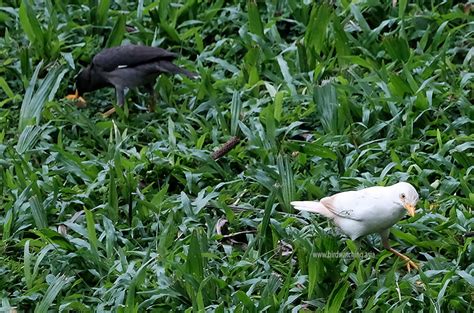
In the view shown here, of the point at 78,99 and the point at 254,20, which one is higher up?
the point at 254,20

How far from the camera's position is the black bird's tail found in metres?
8.58

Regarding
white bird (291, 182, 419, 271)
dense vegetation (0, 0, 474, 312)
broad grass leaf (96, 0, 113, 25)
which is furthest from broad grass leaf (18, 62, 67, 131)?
white bird (291, 182, 419, 271)

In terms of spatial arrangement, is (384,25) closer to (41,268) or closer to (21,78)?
(21,78)

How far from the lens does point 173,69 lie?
338 inches

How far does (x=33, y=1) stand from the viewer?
979 cm

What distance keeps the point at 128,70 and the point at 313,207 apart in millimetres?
2621

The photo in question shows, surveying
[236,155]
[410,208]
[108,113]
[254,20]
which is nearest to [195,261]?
[410,208]

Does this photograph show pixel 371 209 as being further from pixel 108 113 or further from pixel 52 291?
pixel 108 113

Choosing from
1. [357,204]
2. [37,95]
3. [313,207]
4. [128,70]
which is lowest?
[37,95]

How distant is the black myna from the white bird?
2.51m

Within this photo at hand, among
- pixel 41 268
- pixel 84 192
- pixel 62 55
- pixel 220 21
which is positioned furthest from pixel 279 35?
pixel 41 268

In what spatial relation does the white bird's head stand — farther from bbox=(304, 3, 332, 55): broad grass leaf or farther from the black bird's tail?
the black bird's tail

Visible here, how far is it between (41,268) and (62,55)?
9.25ft

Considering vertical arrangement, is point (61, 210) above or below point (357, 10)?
below
